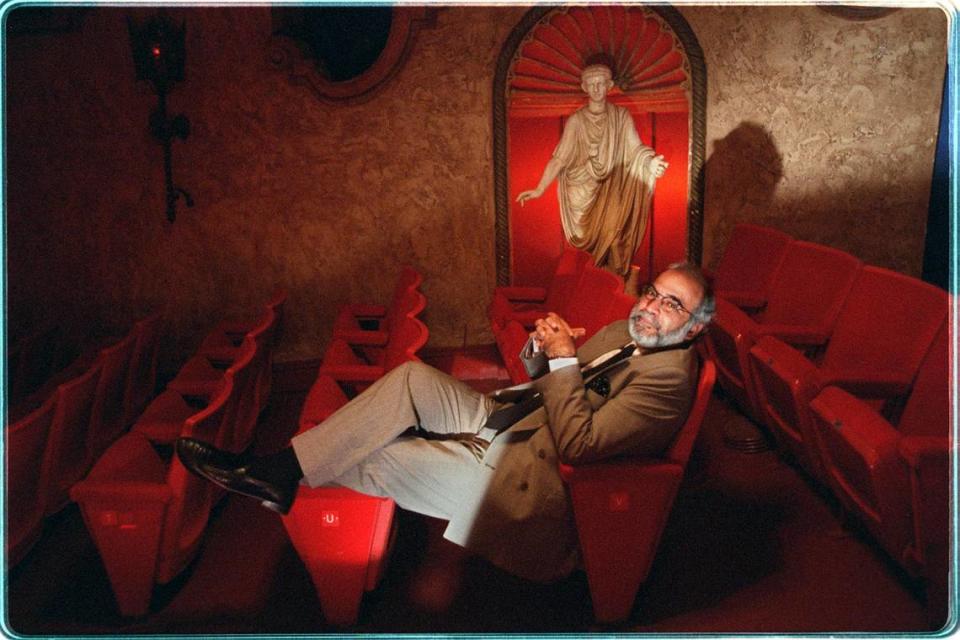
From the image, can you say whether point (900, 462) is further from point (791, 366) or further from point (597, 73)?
point (597, 73)

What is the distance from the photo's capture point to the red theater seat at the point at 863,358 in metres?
1.92

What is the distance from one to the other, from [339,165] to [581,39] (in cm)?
136

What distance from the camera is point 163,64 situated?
11.2 ft

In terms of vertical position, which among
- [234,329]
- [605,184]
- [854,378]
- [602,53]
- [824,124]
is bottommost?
[234,329]

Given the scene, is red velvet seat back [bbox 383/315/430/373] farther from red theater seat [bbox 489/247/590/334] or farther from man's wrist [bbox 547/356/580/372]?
red theater seat [bbox 489/247/590/334]

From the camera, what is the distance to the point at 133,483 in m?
1.69

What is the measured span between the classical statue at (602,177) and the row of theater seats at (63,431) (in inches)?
81.5

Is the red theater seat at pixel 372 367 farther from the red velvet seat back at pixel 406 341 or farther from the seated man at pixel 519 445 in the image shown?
the seated man at pixel 519 445

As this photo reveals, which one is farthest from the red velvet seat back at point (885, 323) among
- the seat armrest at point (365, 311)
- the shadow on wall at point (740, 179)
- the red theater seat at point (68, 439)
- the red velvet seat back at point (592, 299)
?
the red theater seat at point (68, 439)

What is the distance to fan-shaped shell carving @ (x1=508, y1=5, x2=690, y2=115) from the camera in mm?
3623

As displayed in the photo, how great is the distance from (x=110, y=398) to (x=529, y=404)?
1522 millimetres

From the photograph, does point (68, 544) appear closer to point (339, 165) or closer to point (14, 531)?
point (14, 531)

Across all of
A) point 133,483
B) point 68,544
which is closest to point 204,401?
point 68,544

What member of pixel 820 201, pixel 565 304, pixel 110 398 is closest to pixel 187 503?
pixel 110 398
